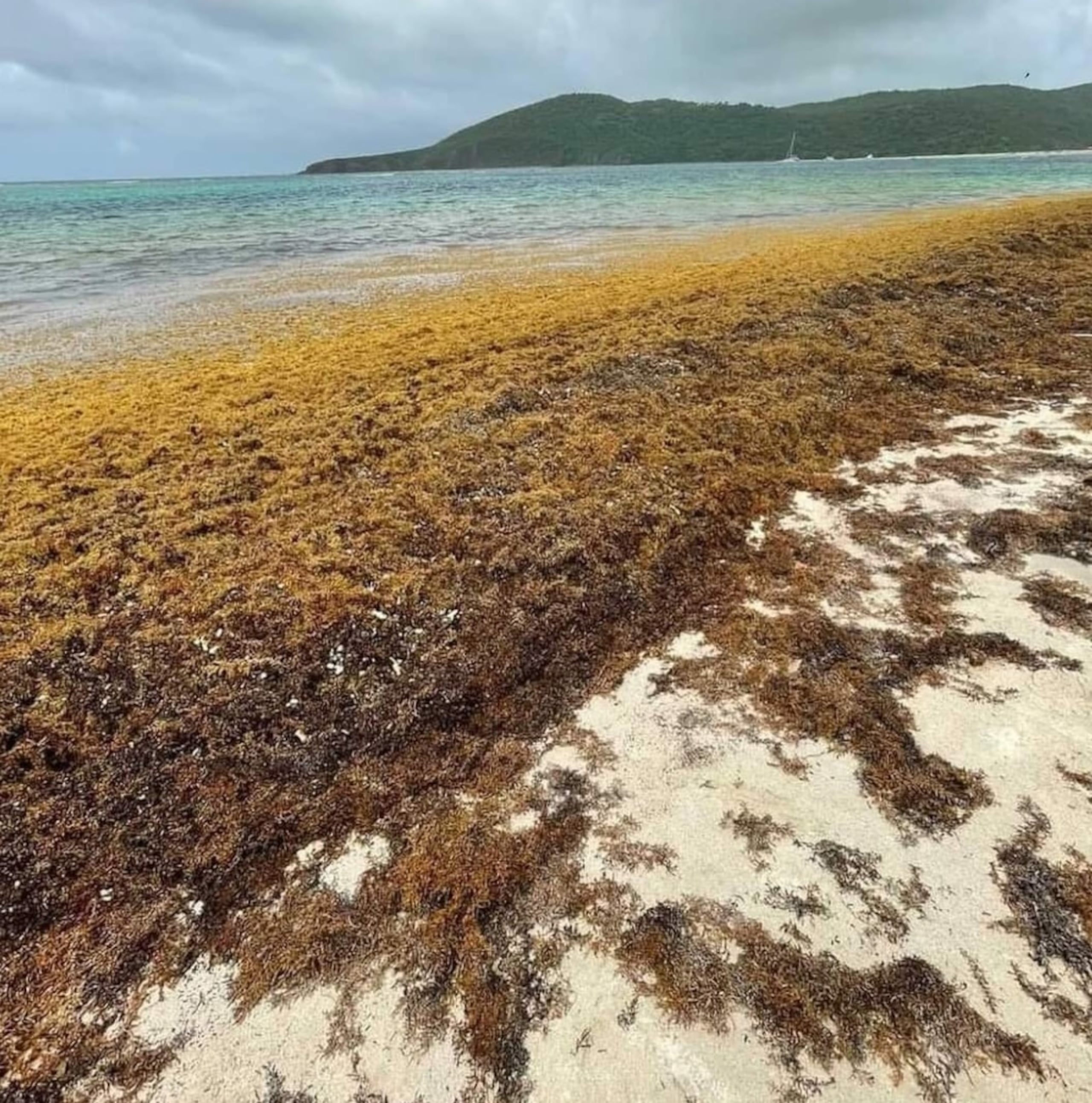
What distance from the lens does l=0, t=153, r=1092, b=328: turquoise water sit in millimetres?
17469

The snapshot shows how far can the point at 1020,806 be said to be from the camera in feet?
8.58

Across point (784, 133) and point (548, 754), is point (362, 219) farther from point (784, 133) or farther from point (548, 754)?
point (784, 133)

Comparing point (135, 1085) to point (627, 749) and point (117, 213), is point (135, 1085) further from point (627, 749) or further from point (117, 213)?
point (117, 213)

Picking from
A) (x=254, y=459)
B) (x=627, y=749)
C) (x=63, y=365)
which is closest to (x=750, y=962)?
(x=627, y=749)

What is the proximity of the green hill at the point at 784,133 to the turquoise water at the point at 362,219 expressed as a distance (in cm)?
8936

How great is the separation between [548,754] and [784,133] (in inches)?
7495

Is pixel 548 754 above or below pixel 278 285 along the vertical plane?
above

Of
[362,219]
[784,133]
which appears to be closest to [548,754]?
[362,219]

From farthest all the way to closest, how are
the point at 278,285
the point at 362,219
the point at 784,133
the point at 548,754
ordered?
the point at 784,133 < the point at 362,219 < the point at 278,285 < the point at 548,754

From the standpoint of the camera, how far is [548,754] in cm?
300

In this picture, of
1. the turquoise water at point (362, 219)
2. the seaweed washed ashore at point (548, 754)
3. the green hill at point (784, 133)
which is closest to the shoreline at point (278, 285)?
the turquoise water at point (362, 219)

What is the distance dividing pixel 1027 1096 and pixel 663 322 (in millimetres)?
8303

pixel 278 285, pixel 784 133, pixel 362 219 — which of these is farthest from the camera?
pixel 784 133

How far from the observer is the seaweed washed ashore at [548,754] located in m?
2.04
